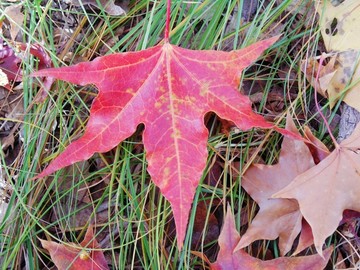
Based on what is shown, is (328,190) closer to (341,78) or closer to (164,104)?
(341,78)

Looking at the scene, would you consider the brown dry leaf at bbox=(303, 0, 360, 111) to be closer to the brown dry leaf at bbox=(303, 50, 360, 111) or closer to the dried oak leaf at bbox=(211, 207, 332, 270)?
the brown dry leaf at bbox=(303, 50, 360, 111)

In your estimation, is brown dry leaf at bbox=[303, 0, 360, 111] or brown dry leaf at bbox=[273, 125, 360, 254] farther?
brown dry leaf at bbox=[303, 0, 360, 111]

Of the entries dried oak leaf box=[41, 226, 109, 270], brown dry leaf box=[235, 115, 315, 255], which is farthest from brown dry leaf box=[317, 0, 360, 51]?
dried oak leaf box=[41, 226, 109, 270]

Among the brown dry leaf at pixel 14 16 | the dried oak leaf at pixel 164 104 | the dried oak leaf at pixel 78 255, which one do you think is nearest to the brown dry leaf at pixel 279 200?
the dried oak leaf at pixel 164 104

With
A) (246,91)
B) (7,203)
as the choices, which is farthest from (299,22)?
(7,203)

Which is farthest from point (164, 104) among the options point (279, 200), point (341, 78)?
point (341, 78)
